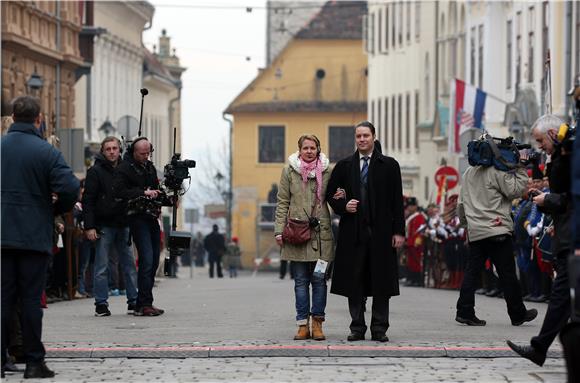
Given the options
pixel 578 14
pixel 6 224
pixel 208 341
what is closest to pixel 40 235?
pixel 6 224

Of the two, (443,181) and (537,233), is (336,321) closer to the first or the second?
(537,233)

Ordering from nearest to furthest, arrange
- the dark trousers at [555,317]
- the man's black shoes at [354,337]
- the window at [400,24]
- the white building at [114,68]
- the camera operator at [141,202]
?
the dark trousers at [555,317] < the man's black shoes at [354,337] < the camera operator at [141,202] < the white building at [114,68] < the window at [400,24]

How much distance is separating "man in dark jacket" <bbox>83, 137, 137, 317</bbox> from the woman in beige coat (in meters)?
3.40

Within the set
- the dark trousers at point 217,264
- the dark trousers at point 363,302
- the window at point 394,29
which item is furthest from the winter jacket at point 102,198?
the window at point 394,29

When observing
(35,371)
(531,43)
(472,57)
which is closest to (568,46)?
(531,43)

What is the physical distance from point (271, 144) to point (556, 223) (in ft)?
275

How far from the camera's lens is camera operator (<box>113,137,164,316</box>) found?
19.3 m

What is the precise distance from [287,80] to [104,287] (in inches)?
3120

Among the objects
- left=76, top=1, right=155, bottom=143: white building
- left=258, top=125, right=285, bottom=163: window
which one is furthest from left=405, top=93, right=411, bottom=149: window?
left=258, top=125, right=285, bottom=163: window

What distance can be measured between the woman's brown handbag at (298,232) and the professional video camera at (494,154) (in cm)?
243

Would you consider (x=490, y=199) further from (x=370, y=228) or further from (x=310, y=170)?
(x=310, y=170)

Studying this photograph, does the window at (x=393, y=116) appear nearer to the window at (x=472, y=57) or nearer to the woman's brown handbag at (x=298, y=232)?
the window at (x=472, y=57)

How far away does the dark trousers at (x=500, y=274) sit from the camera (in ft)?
59.0

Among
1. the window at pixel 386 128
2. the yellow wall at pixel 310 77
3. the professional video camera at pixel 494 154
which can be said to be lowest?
the professional video camera at pixel 494 154
